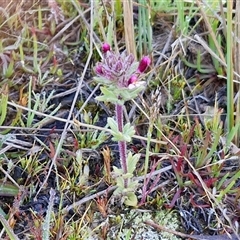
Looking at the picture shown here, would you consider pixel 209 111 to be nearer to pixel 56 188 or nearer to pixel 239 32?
pixel 239 32

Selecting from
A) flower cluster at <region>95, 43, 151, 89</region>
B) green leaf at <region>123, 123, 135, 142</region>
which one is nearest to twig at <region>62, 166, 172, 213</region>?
green leaf at <region>123, 123, 135, 142</region>

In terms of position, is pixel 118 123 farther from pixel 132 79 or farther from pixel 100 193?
pixel 100 193

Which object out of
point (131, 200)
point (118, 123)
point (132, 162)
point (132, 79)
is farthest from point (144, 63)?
point (131, 200)

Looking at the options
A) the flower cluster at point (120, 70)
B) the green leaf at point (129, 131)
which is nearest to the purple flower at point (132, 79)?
the flower cluster at point (120, 70)

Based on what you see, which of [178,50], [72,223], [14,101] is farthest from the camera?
[178,50]

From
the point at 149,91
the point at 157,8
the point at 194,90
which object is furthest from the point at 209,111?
the point at 157,8

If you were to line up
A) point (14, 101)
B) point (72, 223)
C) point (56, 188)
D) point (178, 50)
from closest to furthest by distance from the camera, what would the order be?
point (72, 223), point (56, 188), point (14, 101), point (178, 50)

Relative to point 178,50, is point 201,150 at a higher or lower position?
lower

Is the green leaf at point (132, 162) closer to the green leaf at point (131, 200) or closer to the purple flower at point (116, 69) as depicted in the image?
the green leaf at point (131, 200)
